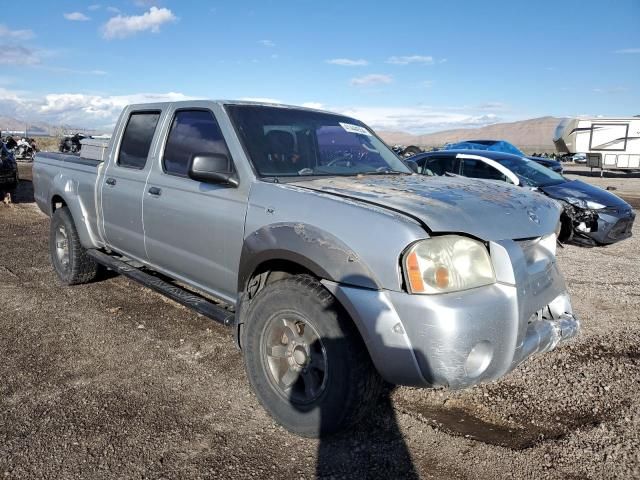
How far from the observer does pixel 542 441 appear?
2908 mm

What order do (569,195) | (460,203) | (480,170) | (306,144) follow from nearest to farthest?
(460,203), (306,144), (569,195), (480,170)

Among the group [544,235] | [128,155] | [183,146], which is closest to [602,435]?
[544,235]

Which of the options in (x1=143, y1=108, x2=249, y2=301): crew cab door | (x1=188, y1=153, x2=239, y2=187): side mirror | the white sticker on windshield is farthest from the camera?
the white sticker on windshield

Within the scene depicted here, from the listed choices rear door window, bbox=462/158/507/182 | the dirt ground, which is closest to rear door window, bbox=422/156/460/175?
rear door window, bbox=462/158/507/182

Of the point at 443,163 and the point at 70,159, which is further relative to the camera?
the point at 443,163

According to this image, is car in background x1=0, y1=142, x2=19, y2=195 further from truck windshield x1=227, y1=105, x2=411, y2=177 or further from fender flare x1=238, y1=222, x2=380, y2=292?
fender flare x1=238, y1=222, x2=380, y2=292

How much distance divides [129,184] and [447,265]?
3.01 m

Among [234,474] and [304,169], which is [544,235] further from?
[234,474]

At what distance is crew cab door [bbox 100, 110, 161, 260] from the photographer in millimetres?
4344

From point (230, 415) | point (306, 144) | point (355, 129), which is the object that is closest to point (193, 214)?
point (306, 144)

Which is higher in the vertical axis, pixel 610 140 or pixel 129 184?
pixel 610 140

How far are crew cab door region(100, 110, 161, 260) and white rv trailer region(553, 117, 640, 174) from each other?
26.6 meters

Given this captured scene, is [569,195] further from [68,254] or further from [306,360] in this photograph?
[68,254]

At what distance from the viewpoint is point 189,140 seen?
13.1 feet
